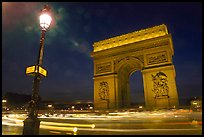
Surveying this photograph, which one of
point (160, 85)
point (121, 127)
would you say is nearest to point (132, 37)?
point (160, 85)

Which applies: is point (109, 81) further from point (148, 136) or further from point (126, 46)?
point (148, 136)

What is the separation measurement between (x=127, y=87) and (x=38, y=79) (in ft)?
73.0

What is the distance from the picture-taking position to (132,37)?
25.4 m

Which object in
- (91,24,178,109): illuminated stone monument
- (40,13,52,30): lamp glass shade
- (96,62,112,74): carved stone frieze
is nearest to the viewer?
(40,13,52,30): lamp glass shade

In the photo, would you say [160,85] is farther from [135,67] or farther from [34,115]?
[34,115]

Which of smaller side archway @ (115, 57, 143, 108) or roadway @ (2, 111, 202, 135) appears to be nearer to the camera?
roadway @ (2, 111, 202, 135)

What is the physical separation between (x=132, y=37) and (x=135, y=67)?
4386 mm

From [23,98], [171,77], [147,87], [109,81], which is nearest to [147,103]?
[147,87]

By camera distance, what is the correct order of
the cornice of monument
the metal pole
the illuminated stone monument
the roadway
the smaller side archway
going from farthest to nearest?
1. the smaller side archway
2. the cornice of monument
3. the illuminated stone monument
4. the roadway
5. the metal pole

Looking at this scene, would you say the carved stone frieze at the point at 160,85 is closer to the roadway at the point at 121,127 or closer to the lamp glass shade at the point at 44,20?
the roadway at the point at 121,127

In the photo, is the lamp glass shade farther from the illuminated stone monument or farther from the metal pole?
the illuminated stone monument

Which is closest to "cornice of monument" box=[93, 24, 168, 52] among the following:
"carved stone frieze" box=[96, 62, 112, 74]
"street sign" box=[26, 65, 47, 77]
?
Result: "carved stone frieze" box=[96, 62, 112, 74]

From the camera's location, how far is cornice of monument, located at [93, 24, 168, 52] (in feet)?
77.8

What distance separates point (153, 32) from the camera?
2400 cm
